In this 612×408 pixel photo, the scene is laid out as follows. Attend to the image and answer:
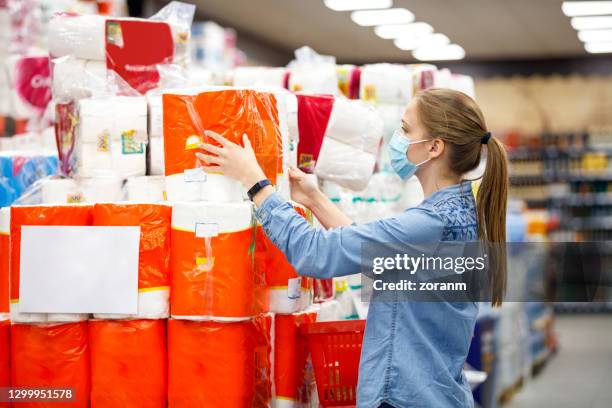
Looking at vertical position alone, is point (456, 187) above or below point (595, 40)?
below

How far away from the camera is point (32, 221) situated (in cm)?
246

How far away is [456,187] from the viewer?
2203 millimetres

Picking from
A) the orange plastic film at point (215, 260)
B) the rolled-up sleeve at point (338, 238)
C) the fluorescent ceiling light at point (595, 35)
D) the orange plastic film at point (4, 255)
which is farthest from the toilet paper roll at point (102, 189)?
the fluorescent ceiling light at point (595, 35)

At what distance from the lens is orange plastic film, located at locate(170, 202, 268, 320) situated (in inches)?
92.4

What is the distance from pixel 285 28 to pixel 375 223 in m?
10.5

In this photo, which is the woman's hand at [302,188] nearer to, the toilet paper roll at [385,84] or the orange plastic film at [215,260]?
the orange plastic film at [215,260]

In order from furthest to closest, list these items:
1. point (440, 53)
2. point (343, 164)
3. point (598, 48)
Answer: point (440, 53) < point (598, 48) < point (343, 164)

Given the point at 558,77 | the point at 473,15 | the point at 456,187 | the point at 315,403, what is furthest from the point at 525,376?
the point at 558,77

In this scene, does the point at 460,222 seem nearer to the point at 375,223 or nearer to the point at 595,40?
the point at 375,223

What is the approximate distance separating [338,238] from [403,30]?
10.1 meters

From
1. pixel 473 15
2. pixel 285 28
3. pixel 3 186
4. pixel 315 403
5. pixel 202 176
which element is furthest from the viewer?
pixel 285 28

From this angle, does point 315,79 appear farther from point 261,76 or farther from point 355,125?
point 355,125

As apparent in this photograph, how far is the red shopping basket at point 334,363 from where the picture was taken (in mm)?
2527

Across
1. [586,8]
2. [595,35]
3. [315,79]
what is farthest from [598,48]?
[315,79]
